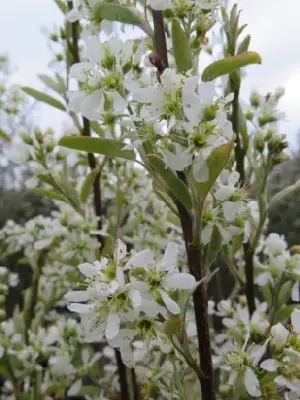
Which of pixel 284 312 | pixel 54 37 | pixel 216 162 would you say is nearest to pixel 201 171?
→ pixel 216 162

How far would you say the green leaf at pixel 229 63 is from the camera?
2.02 ft

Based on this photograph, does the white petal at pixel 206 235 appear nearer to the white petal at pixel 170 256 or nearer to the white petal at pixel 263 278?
the white petal at pixel 170 256

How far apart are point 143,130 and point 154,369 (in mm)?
543

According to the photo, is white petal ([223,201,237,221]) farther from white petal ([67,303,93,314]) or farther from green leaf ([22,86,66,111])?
green leaf ([22,86,66,111])

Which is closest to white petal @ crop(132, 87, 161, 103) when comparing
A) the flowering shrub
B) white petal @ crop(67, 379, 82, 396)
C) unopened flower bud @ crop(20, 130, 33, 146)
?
the flowering shrub

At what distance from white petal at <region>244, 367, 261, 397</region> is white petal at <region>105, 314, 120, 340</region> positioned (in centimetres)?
17

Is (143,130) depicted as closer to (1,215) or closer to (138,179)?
(138,179)

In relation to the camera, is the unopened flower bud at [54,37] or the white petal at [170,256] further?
the unopened flower bud at [54,37]

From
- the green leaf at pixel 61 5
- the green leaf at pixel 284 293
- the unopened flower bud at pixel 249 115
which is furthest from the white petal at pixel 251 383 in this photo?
the green leaf at pixel 61 5

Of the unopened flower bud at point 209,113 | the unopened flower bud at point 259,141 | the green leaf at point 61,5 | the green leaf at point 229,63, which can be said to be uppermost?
the green leaf at point 61,5

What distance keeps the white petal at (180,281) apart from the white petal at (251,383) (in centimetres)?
14

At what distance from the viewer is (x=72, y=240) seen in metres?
1.08

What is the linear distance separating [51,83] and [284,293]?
1.83 feet

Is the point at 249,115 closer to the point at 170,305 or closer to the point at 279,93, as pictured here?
the point at 279,93
